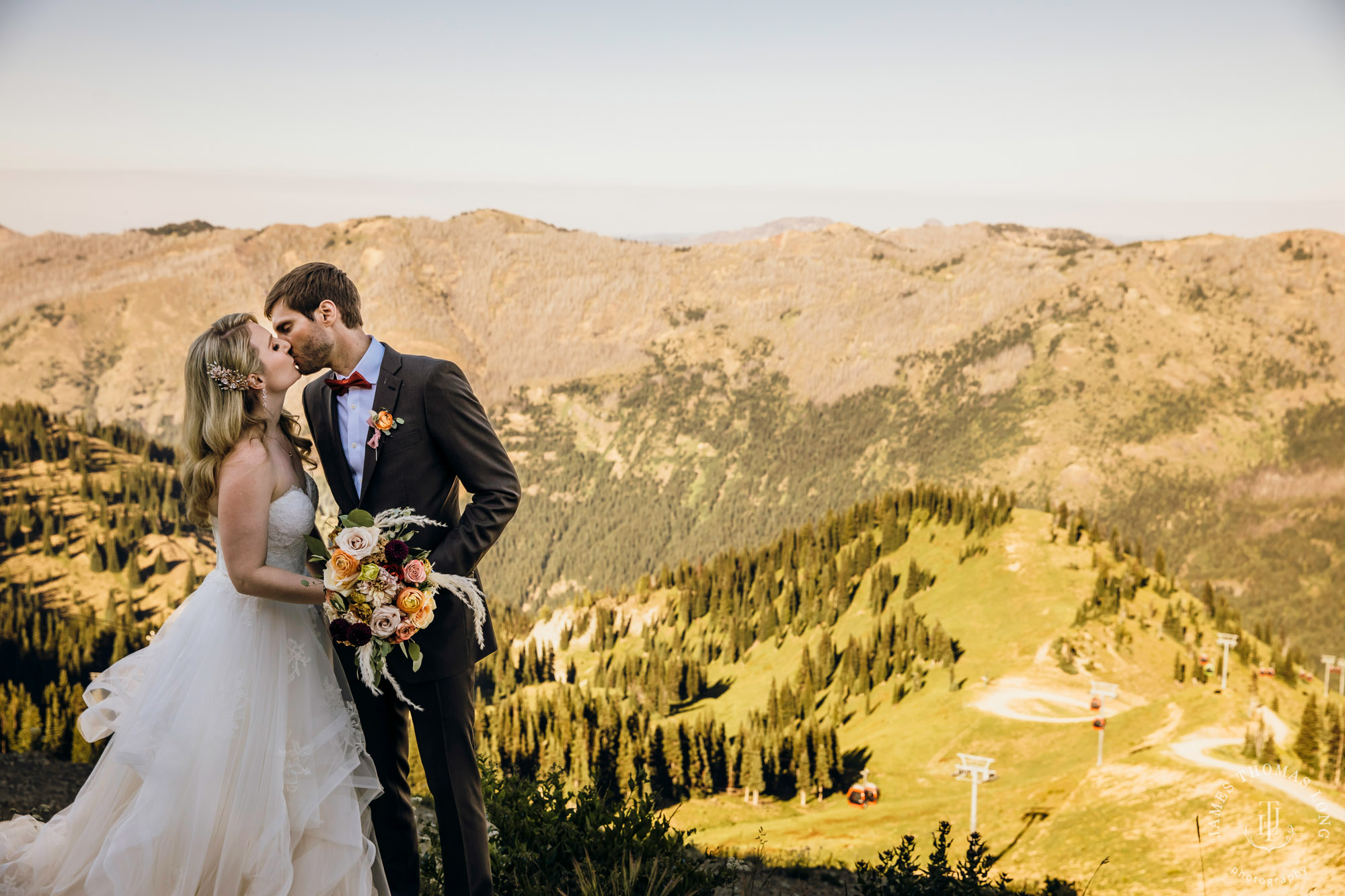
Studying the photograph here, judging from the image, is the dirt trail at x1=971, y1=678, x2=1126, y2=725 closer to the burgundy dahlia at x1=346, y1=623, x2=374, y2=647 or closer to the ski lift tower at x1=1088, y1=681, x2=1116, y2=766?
the ski lift tower at x1=1088, y1=681, x2=1116, y2=766

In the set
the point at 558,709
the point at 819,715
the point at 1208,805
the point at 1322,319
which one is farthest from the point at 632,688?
the point at 1322,319

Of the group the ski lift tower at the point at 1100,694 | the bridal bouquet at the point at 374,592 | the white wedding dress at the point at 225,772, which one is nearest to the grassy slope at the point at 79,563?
the ski lift tower at the point at 1100,694

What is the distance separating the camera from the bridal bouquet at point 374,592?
4.35 metres

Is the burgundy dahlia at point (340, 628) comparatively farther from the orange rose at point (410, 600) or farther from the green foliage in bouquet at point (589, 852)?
the green foliage in bouquet at point (589, 852)

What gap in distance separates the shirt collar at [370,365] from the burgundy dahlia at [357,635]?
1.47 metres

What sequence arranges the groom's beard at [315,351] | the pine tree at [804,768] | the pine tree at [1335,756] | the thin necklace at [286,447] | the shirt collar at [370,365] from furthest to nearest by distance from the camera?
1. the pine tree at [804,768]
2. the pine tree at [1335,756]
3. the thin necklace at [286,447]
4. the shirt collar at [370,365]
5. the groom's beard at [315,351]

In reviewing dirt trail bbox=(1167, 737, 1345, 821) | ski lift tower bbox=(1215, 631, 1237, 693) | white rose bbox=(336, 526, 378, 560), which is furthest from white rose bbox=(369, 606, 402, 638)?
ski lift tower bbox=(1215, 631, 1237, 693)

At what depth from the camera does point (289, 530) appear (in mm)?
4875

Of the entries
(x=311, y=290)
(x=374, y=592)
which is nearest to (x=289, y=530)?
(x=374, y=592)

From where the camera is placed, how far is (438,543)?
15.8 ft

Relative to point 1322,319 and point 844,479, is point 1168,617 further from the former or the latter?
point 1322,319

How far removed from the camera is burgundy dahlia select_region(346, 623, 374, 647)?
14.1 ft

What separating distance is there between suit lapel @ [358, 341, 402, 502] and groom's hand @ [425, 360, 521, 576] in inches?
8.3

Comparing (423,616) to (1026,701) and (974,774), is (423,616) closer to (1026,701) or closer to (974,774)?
(974,774)
